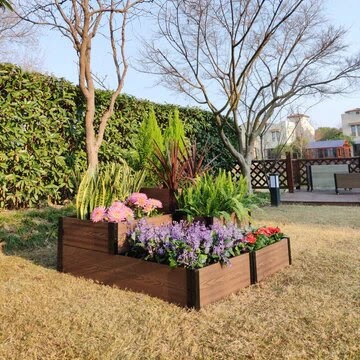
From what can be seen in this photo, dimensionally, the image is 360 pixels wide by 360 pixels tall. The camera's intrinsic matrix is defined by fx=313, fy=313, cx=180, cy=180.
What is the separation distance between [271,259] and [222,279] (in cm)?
66

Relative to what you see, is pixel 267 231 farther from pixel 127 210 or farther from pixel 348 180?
pixel 348 180

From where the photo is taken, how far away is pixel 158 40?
25.1ft

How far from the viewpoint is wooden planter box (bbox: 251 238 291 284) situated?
238 centimetres

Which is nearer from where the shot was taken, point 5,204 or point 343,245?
→ point 343,245

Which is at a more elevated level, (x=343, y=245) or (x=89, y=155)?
(x=89, y=155)

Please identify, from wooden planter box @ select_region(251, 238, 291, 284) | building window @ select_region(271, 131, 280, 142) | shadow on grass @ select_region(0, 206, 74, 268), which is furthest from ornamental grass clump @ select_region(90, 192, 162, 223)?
building window @ select_region(271, 131, 280, 142)

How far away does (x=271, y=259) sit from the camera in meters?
2.57

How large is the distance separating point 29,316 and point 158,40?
721 centimetres

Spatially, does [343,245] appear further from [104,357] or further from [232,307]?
[104,357]

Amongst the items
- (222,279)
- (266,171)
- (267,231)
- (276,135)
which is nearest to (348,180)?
(266,171)

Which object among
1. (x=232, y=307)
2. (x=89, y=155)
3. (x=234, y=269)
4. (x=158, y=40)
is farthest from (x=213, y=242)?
(x=158, y=40)

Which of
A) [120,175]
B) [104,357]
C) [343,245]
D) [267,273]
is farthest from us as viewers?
[343,245]

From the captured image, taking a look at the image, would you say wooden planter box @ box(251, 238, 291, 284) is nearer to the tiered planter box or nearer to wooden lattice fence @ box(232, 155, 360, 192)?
the tiered planter box

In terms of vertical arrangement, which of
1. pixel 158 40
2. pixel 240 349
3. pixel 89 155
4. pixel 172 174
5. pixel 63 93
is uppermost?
pixel 158 40
